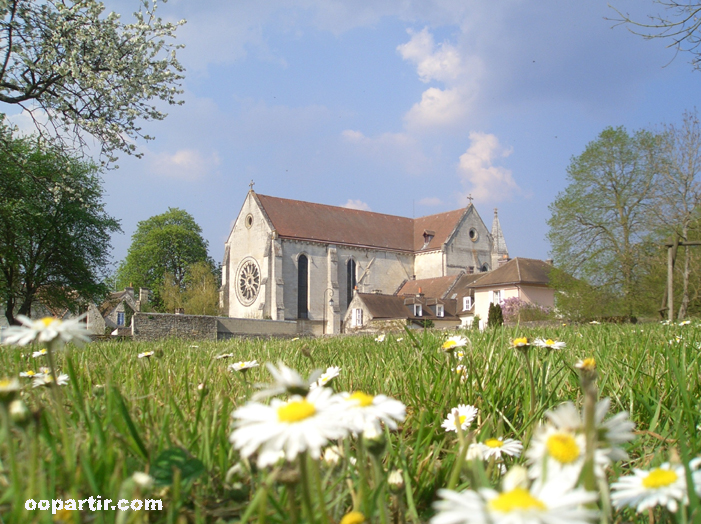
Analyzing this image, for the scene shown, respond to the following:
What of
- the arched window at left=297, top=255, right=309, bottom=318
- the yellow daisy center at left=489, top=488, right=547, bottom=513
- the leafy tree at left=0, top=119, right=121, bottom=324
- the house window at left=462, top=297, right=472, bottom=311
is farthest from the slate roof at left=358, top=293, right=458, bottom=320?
the yellow daisy center at left=489, top=488, right=547, bottom=513

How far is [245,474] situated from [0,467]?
530mm

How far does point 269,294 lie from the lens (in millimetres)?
45469

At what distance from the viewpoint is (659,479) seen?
33.0 inches

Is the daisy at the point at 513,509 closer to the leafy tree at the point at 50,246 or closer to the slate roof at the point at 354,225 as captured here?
the leafy tree at the point at 50,246

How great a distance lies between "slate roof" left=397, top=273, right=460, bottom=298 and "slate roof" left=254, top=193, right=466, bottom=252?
3876mm

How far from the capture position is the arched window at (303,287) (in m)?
46.8

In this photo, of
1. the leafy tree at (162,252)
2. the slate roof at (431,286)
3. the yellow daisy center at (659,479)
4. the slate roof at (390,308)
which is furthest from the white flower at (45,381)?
the leafy tree at (162,252)

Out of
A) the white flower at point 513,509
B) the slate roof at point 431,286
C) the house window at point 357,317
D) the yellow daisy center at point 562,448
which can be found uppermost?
the slate roof at point 431,286

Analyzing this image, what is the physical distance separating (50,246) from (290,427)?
114ft

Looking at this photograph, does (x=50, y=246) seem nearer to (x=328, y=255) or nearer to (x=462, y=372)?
(x=328, y=255)

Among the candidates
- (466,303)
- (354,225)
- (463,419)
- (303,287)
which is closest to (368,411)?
(463,419)

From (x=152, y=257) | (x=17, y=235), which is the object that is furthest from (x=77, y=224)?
(x=152, y=257)

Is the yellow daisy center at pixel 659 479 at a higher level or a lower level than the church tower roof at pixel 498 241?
lower

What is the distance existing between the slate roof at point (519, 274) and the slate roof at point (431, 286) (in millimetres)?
3205
